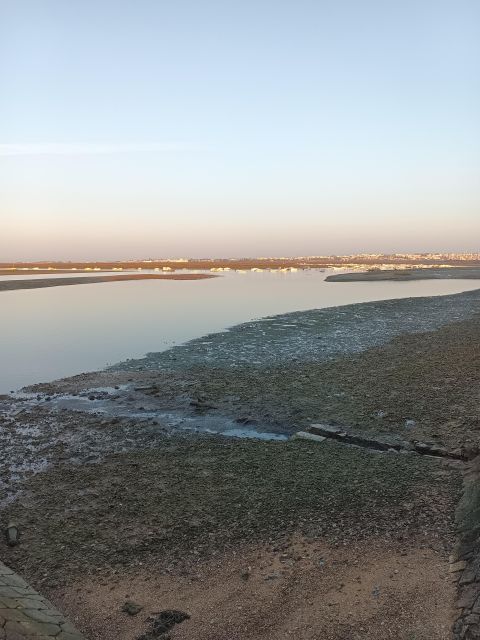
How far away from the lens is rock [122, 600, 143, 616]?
248 inches

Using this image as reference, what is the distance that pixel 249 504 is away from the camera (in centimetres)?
876

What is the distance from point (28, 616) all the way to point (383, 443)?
8.33 meters

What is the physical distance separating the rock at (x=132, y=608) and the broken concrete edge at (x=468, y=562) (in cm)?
388

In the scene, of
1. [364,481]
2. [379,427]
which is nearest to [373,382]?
[379,427]

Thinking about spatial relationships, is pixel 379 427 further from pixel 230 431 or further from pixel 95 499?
pixel 95 499

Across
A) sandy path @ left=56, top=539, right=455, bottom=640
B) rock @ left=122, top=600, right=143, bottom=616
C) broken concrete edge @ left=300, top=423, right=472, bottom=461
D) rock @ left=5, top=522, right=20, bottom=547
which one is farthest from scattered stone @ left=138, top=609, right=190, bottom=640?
broken concrete edge @ left=300, top=423, right=472, bottom=461

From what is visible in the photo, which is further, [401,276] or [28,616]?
[401,276]

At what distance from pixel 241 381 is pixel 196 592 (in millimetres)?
11658

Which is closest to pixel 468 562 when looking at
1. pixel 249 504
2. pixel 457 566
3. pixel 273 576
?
pixel 457 566

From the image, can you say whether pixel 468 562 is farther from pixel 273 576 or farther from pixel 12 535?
pixel 12 535

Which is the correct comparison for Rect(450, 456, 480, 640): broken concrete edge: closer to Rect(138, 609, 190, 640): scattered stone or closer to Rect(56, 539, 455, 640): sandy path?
Rect(56, 539, 455, 640): sandy path

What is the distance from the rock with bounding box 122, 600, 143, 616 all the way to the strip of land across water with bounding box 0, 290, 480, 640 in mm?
91

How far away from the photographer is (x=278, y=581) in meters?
6.72

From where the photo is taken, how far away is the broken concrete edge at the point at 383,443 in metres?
10.4
